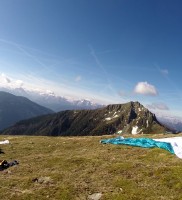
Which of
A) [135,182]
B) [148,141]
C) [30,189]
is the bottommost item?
[30,189]

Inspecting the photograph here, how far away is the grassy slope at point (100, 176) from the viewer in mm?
19391

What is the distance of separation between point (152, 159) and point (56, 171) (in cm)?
1128

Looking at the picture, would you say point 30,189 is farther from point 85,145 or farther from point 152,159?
point 85,145

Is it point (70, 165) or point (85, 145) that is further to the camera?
point (85, 145)

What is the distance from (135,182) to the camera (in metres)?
21.0

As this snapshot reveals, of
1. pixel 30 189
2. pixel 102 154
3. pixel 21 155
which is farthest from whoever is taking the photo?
pixel 21 155

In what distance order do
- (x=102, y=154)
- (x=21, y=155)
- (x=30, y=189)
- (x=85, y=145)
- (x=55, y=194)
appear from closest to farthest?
(x=55, y=194) → (x=30, y=189) → (x=102, y=154) → (x=21, y=155) → (x=85, y=145)

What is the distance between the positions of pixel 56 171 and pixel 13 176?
462cm

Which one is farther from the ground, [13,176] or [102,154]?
[102,154]

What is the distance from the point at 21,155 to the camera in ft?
121

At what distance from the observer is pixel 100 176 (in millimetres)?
23266

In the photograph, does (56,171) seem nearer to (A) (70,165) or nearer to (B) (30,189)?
(A) (70,165)

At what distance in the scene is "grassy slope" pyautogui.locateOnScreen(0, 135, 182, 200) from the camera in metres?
19.4

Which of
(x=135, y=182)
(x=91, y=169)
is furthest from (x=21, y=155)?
(x=135, y=182)
